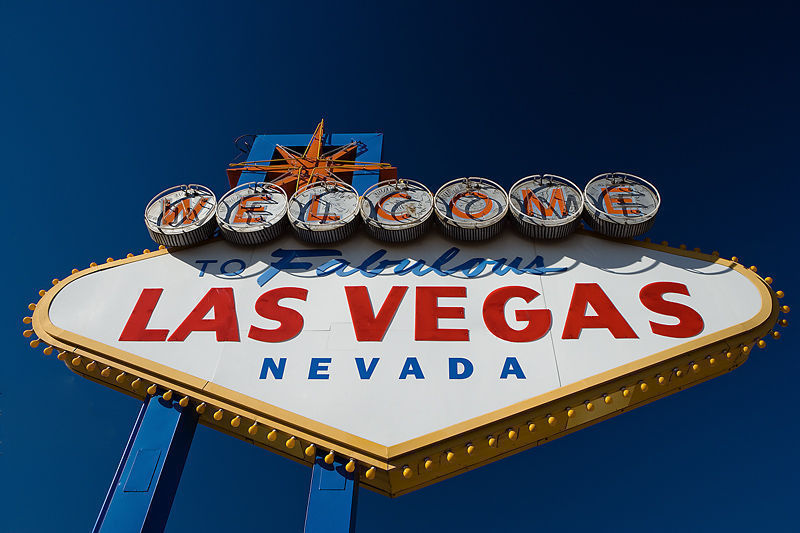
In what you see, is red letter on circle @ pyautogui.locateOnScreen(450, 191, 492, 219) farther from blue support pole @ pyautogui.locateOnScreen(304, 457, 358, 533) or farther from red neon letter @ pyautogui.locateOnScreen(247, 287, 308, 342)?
blue support pole @ pyautogui.locateOnScreen(304, 457, 358, 533)

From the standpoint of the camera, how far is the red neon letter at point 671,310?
9539 mm

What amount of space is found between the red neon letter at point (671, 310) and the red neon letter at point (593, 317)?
0.50 meters

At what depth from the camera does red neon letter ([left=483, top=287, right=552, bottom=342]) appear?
9617mm

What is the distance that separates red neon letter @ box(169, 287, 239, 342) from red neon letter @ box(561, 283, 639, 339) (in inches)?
207

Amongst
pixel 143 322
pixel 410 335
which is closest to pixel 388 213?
pixel 410 335

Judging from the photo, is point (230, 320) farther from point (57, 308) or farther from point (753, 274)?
point (753, 274)

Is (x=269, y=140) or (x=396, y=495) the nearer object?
(x=396, y=495)

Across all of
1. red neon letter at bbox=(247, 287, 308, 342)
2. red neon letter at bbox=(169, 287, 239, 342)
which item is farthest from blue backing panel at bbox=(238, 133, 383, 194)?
red neon letter at bbox=(169, 287, 239, 342)

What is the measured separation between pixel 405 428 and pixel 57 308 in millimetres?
6322

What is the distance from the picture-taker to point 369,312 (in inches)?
398

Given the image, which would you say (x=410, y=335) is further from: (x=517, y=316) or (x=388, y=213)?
(x=388, y=213)

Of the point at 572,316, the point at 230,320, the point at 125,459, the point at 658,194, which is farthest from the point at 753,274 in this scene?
the point at 125,459

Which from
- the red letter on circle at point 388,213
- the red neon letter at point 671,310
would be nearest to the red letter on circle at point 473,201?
the red letter on circle at point 388,213

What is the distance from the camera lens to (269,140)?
1738 centimetres
